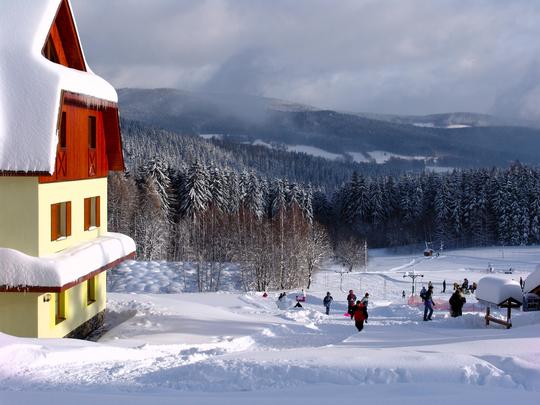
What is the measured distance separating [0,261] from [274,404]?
10.5m

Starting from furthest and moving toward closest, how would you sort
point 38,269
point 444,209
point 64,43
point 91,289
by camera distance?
1. point 444,209
2. point 91,289
3. point 64,43
4. point 38,269

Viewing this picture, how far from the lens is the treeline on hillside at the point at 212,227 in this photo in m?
54.5

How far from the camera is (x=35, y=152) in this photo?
50.9 feet

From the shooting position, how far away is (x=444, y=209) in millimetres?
100125

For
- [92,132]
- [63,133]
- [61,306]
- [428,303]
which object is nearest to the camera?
[63,133]

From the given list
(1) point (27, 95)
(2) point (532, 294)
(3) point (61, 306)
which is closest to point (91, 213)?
(3) point (61, 306)

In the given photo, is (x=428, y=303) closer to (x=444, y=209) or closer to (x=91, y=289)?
(x=91, y=289)

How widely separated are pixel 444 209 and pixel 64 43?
8869 cm

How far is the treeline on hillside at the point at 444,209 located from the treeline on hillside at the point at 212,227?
2182 centimetres

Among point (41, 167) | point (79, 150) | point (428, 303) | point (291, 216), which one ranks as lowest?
point (428, 303)

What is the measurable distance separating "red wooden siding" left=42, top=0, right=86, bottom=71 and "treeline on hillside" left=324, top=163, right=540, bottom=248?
276 ft

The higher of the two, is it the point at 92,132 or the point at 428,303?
the point at 92,132

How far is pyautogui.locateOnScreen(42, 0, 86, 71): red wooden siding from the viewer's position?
18.4 m

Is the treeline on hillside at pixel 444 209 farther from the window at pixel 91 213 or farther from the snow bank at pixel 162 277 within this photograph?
the window at pixel 91 213
